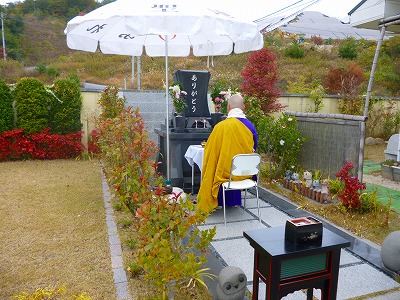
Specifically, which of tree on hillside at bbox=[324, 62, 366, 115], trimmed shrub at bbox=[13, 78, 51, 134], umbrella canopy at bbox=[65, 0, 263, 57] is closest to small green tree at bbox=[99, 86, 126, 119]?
trimmed shrub at bbox=[13, 78, 51, 134]

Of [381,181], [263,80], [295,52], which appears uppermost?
[295,52]

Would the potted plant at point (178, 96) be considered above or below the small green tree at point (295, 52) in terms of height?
below

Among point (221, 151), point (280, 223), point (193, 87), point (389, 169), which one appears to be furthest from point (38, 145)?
point (389, 169)

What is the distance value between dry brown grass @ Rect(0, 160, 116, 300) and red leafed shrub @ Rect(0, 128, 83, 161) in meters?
1.31

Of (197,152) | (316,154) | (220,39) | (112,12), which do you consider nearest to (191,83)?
Answer: (220,39)

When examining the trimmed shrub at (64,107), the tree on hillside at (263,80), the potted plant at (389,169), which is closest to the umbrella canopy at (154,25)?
the trimmed shrub at (64,107)

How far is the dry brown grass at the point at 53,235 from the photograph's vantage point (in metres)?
2.84

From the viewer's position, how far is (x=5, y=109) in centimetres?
748

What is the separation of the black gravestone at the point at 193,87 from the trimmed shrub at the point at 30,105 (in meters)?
3.74

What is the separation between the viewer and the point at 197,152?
192 inches

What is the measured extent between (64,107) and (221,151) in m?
5.13

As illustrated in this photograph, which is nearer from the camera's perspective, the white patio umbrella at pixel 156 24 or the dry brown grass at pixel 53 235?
the dry brown grass at pixel 53 235

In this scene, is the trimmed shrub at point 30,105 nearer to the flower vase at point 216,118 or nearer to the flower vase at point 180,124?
the flower vase at point 180,124

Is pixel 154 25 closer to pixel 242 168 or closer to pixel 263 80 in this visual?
pixel 242 168
